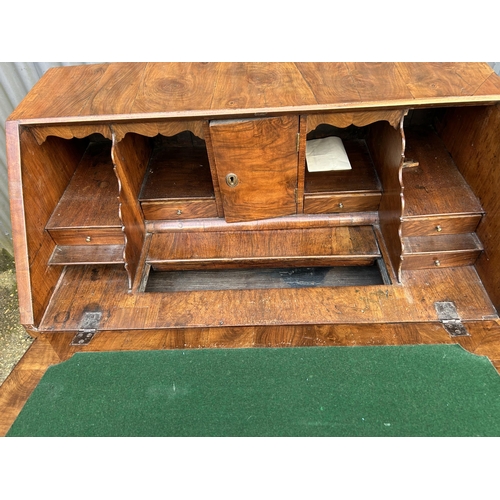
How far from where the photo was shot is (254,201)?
1.69m

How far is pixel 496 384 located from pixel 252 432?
861 mm

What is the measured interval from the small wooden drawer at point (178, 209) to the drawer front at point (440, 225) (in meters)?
0.92

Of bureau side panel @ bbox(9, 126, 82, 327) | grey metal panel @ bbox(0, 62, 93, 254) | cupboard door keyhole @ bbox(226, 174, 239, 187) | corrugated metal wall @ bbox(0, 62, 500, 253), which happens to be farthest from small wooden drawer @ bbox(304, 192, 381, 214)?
grey metal panel @ bbox(0, 62, 93, 254)

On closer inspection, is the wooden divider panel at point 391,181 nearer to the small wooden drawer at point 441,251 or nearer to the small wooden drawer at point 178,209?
the small wooden drawer at point 441,251

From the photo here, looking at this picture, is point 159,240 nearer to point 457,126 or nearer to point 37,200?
point 37,200

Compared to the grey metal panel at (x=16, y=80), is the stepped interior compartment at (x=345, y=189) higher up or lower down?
lower down

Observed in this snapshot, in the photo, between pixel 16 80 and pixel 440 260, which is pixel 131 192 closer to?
pixel 16 80

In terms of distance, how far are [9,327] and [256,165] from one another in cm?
187

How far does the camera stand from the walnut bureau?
1.42m

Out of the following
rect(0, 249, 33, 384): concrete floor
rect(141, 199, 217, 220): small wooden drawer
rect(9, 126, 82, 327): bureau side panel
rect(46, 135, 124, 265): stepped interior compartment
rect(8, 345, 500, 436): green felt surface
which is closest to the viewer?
rect(8, 345, 500, 436): green felt surface

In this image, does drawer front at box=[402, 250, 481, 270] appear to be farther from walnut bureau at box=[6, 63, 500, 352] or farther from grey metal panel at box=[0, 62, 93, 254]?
grey metal panel at box=[0, 62, 93, 254]

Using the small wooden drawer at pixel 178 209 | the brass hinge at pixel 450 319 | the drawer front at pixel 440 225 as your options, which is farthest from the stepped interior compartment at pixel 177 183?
the brass hinge at pixel 450 319

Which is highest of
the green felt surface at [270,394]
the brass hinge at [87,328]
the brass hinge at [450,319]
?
the green felt surface at [270,394]

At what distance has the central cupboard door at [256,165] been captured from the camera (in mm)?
1421
